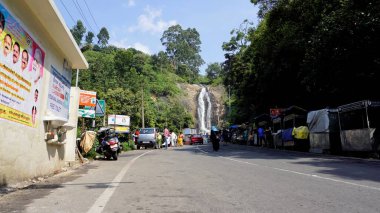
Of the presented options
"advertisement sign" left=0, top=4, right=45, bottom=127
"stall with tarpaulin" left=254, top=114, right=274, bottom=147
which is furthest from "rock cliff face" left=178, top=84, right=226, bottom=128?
"advertisement sign" left=0, top=4, right=45, bottom=127

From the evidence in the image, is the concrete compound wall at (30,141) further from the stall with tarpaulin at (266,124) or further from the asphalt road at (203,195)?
the stall with tarpaulin at (266,124)

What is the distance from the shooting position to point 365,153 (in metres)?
17.2

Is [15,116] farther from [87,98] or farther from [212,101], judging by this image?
[212,101]

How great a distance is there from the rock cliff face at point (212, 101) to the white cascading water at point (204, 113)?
0.97 m

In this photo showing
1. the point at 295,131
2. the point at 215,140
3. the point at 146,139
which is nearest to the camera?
the point at 295,131

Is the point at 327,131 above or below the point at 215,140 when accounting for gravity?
above

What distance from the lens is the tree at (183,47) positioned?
118m

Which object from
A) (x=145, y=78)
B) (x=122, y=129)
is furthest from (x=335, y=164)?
(x=145, y=78)

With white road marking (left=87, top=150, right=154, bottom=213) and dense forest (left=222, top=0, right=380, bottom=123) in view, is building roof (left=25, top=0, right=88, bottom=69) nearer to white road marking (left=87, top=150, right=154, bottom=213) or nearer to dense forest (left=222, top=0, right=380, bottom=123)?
white road marking (left=87, top=150, right=154, bottom=213)

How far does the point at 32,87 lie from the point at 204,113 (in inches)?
3110

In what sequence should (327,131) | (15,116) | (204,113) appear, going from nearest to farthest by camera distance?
(15,116), (327,131), (204,113)

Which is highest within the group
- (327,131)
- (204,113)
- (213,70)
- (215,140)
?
(213,70)

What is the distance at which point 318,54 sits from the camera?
18.9 meters

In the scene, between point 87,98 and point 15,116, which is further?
point 87,98
